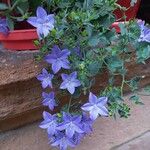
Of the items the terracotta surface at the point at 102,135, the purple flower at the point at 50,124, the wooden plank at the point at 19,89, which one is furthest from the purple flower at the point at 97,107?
the terracotta surface at the point at 102,135

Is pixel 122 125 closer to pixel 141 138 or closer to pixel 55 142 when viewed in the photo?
pixel 141 138

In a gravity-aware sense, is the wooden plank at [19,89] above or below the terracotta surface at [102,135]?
above

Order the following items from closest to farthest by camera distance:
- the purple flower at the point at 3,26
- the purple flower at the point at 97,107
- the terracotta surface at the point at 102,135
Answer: the purple flower at the point at 97,107
the purple flower at the point at 3,26
the terracotta surface at the point at 102,135

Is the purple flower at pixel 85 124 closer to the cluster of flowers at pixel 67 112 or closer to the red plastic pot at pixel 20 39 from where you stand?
the cluster of flowers at pixel 67 112

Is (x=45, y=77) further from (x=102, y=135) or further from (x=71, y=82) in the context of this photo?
(x=102, y=135)

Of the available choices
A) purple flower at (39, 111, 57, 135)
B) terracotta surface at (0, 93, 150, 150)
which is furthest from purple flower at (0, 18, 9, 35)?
terracotta surface at (0, 93, 150, 150)

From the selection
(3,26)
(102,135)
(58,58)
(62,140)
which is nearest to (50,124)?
(62,140)
